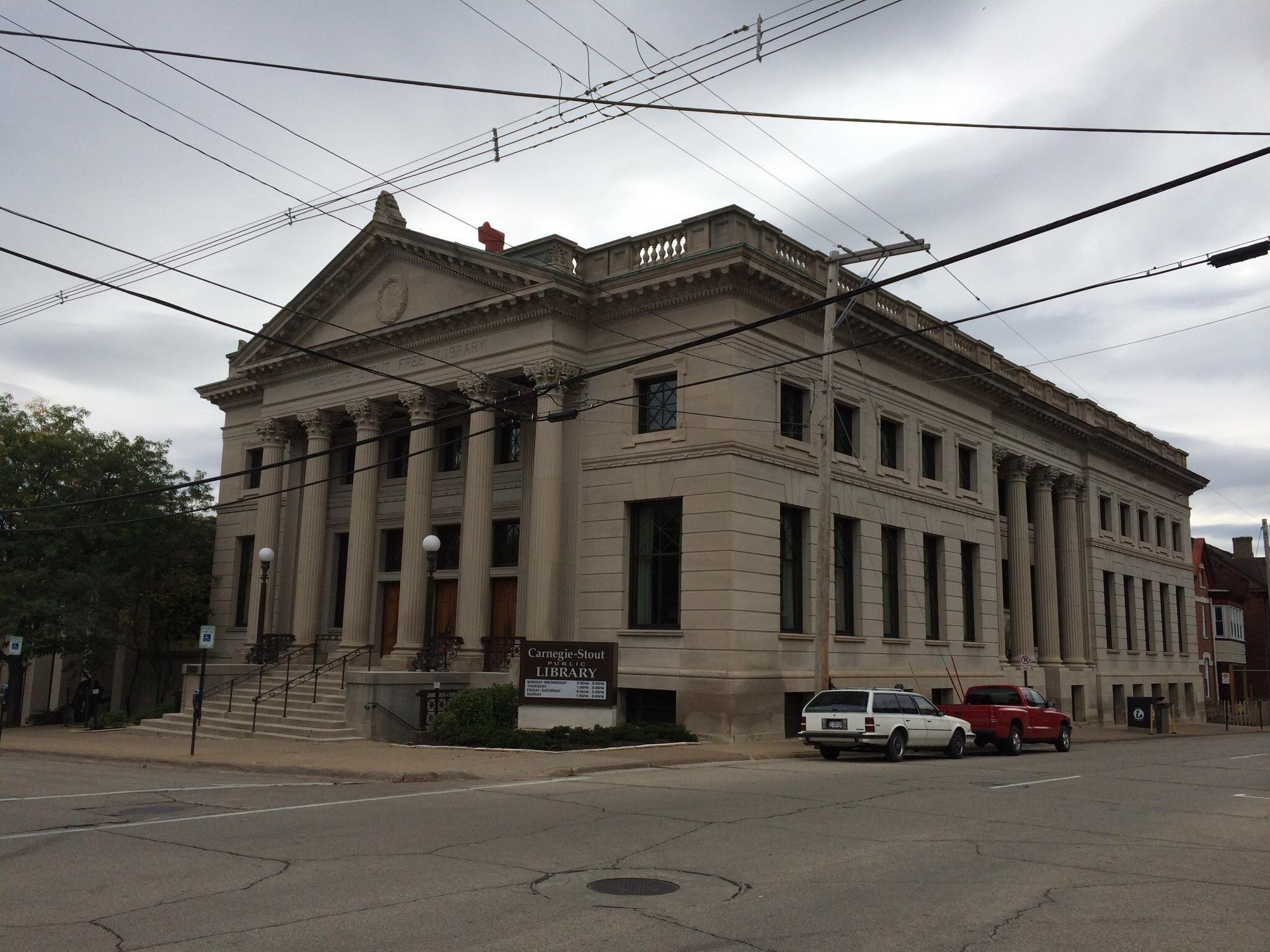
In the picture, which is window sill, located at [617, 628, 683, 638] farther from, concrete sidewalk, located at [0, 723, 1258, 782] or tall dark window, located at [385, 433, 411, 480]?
tall dark window, located at [385, 433, 411, 480]

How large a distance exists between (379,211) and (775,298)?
522 inches

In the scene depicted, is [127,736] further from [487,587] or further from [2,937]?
[2,937]

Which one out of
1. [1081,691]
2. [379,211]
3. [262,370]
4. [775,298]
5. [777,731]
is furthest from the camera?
[1081,691]

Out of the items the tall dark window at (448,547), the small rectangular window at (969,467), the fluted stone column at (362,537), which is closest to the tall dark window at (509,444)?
the tall dark window at (448,547)

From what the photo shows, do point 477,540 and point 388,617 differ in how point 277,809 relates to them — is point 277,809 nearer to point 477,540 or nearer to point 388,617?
point 477,540

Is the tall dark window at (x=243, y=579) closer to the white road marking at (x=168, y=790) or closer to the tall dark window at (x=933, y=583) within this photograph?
the white road marking at (x=168, y=790)

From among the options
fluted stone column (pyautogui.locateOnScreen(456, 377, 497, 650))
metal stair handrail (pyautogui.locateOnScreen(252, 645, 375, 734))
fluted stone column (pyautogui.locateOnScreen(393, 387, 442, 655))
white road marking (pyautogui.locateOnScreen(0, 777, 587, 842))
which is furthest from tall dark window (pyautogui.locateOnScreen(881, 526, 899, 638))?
white road marking (pyautogui.locateOnScreen(0, 777, 587, 842))

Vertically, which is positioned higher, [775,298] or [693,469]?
[775,298]

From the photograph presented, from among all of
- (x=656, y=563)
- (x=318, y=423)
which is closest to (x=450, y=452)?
(x=318, y=423)

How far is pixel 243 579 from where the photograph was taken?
39.5 meters

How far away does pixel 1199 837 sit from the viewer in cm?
1210

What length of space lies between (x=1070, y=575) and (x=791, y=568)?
21.6 m

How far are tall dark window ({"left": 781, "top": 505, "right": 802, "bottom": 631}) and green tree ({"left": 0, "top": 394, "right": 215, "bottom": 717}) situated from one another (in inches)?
742

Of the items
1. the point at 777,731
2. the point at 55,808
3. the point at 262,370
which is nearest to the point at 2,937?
the point at 55,808
